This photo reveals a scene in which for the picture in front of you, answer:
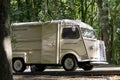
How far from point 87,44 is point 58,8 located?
4239mm

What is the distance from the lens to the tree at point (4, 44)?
33.1 ft

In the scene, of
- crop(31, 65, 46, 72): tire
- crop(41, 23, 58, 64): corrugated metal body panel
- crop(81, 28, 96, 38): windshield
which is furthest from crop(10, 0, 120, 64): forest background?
crop(31, 65, 46, 72): tire

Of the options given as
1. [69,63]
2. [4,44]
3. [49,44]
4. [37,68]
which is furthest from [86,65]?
[4,44]

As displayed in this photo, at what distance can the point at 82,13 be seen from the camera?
40.7m

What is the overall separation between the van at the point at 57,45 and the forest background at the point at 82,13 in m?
0.89

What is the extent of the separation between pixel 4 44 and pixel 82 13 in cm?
3086

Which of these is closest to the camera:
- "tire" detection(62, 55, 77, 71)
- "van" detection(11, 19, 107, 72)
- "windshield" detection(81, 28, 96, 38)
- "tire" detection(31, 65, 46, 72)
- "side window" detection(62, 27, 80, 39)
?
"tire" detection(62, 55, 77, 71)

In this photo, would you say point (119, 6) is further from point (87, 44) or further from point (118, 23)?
point (87, 44)

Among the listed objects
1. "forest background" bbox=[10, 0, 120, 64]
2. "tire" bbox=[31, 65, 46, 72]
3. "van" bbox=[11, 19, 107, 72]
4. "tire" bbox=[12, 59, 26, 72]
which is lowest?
"tire" bbox=[31, 65, 46, 72]

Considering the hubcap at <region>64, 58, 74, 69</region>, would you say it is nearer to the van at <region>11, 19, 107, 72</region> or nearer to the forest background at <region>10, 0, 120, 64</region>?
the van at <region>11, 19, 107, 72</region>

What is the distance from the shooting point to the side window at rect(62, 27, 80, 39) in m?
18.4

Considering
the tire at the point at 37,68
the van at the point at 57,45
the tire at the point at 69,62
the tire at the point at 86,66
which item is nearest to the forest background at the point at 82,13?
the van at the point at 57,45

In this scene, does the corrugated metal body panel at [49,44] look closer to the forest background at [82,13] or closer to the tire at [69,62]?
the tire at [69,62]

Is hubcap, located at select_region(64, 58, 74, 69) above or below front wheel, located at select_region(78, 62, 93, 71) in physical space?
above
